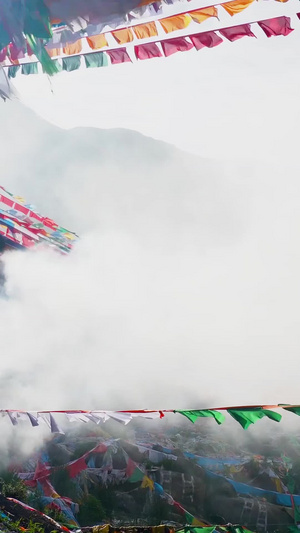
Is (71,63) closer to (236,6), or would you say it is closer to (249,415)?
(236,6)

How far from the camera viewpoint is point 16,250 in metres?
13.4

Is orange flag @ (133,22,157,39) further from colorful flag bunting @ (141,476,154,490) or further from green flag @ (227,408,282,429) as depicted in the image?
colorful flag bunting @ (141,476,154,490)

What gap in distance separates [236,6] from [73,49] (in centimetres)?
204

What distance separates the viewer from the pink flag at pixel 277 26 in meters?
5.24

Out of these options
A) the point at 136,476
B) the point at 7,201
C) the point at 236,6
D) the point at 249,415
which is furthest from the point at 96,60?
the point at 136,476

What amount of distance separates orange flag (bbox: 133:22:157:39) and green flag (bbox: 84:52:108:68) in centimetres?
55

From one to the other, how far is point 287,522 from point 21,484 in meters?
5.02

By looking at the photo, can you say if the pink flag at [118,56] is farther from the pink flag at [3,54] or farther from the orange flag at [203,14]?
the pink flag at [3,54]

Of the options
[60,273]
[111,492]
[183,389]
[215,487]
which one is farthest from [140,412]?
[60,273]

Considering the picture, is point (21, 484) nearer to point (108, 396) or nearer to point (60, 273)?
point (108, 396)

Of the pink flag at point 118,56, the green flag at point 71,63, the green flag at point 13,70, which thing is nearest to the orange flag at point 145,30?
the pink flag at point 118,56

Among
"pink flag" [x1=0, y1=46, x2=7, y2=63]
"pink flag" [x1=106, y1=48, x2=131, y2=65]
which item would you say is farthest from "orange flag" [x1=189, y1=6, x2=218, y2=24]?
"pink flag" [x1=0, y1=46, x2=7, y2=63]

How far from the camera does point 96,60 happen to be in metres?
6.12

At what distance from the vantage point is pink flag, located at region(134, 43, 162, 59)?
19.2 feet
